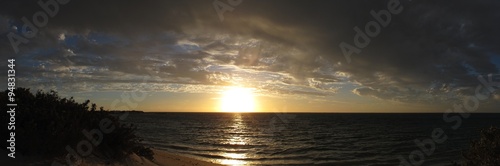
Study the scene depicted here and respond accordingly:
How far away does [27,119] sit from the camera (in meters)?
9.61

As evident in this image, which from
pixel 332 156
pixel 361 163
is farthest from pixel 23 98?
pixel 332 156

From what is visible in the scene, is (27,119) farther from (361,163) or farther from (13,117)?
(361,163)

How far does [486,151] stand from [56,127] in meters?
14.4

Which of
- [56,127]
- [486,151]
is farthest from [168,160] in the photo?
[486,151]

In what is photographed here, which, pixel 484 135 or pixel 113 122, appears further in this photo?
pixel 484 135

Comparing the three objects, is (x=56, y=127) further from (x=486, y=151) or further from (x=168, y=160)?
(x=486, y=151)

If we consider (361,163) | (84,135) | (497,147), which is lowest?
(361,163)

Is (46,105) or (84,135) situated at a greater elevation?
(46,105)

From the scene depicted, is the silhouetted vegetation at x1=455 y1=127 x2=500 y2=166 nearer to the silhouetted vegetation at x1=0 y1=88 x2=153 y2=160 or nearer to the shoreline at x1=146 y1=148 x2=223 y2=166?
the shoreline at x1=146 y1=148 x2=223 y2=166

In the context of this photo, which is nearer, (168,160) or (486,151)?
(486,151)

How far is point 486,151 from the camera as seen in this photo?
13.4 metres

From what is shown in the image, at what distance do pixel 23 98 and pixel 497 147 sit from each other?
53.1 feet

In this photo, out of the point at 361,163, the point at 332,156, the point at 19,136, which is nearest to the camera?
the point at 19,136

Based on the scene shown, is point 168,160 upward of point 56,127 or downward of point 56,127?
downward
